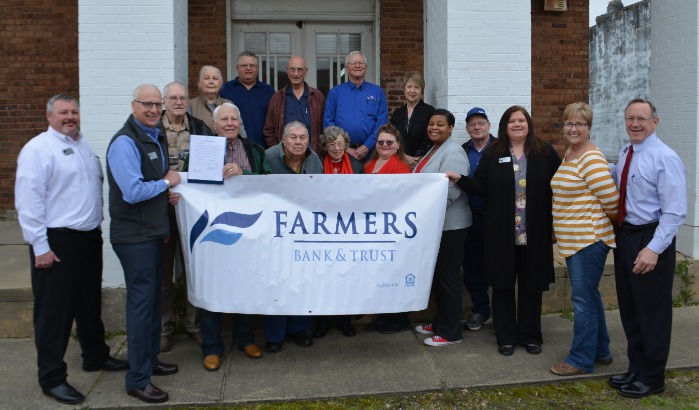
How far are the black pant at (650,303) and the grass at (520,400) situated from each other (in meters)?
0.19

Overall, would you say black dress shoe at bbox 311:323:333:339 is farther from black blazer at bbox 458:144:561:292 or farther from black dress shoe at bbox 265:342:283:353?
black blazer at bbox 458:144:561:292

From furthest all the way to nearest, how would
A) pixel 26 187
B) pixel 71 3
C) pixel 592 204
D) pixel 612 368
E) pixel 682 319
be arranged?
pixel 71 3
pixel 682 319
pixel 612 368
pixel 592 204
pixel 26 187

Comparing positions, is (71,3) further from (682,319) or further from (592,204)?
(682,319)

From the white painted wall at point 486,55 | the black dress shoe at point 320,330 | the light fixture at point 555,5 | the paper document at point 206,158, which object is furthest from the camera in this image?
the light fixture at point 555,5

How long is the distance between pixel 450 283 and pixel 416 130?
4.55 ft

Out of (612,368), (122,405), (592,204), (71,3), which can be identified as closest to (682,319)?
(612,368)

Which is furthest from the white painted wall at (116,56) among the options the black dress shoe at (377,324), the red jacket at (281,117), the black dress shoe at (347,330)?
the black dress shoe at (377,324)

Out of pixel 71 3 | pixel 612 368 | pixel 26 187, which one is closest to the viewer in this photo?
pixel 26 187

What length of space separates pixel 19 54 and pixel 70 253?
5135mm

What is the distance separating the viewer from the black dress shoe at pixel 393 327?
18.3 feet

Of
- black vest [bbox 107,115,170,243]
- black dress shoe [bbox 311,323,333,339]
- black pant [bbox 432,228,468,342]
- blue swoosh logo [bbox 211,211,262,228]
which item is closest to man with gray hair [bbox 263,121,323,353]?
black dress shoe [bbox 311,323,333,339]

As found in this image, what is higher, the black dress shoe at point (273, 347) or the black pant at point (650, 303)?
the black pant at point (650, 303)

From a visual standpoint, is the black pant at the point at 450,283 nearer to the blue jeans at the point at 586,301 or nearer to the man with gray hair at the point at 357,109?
the blue jeans at the point at 586,301

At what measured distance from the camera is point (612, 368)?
4.77 meters
